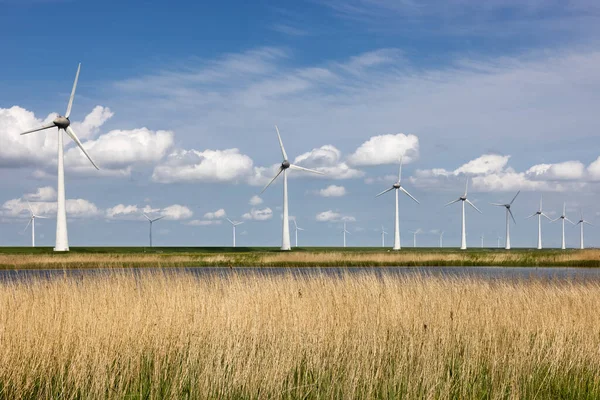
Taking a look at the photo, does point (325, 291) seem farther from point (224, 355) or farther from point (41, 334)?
point (41, 334)

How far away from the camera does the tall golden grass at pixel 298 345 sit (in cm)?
887

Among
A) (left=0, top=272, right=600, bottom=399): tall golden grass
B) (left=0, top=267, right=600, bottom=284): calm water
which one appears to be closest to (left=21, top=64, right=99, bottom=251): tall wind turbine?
(left=0, top=267, right=600, bottom=284): calm water

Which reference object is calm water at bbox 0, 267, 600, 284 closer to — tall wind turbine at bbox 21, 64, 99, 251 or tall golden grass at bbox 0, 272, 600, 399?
tall golden grass at bbox 0, 272, 600, 399

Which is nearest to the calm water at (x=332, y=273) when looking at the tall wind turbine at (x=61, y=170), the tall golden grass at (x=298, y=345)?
the tall golden grass at (x=298, y=345)

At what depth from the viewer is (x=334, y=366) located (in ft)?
31.9

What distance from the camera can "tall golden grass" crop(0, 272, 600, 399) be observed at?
8867mm

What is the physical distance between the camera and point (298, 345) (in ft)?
36.0

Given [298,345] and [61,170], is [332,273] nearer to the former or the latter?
[298,345]

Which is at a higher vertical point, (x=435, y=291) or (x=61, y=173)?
(x=61, y=173)

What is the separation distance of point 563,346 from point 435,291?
514 centimetres

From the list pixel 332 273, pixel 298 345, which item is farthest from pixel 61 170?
pixel 298 345

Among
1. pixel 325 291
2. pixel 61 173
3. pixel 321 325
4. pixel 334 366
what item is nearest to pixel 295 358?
pixel 334 366

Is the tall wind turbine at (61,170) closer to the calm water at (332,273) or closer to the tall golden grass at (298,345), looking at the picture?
the calm water at (332,273)

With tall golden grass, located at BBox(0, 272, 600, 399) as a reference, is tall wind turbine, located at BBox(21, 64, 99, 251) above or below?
above
